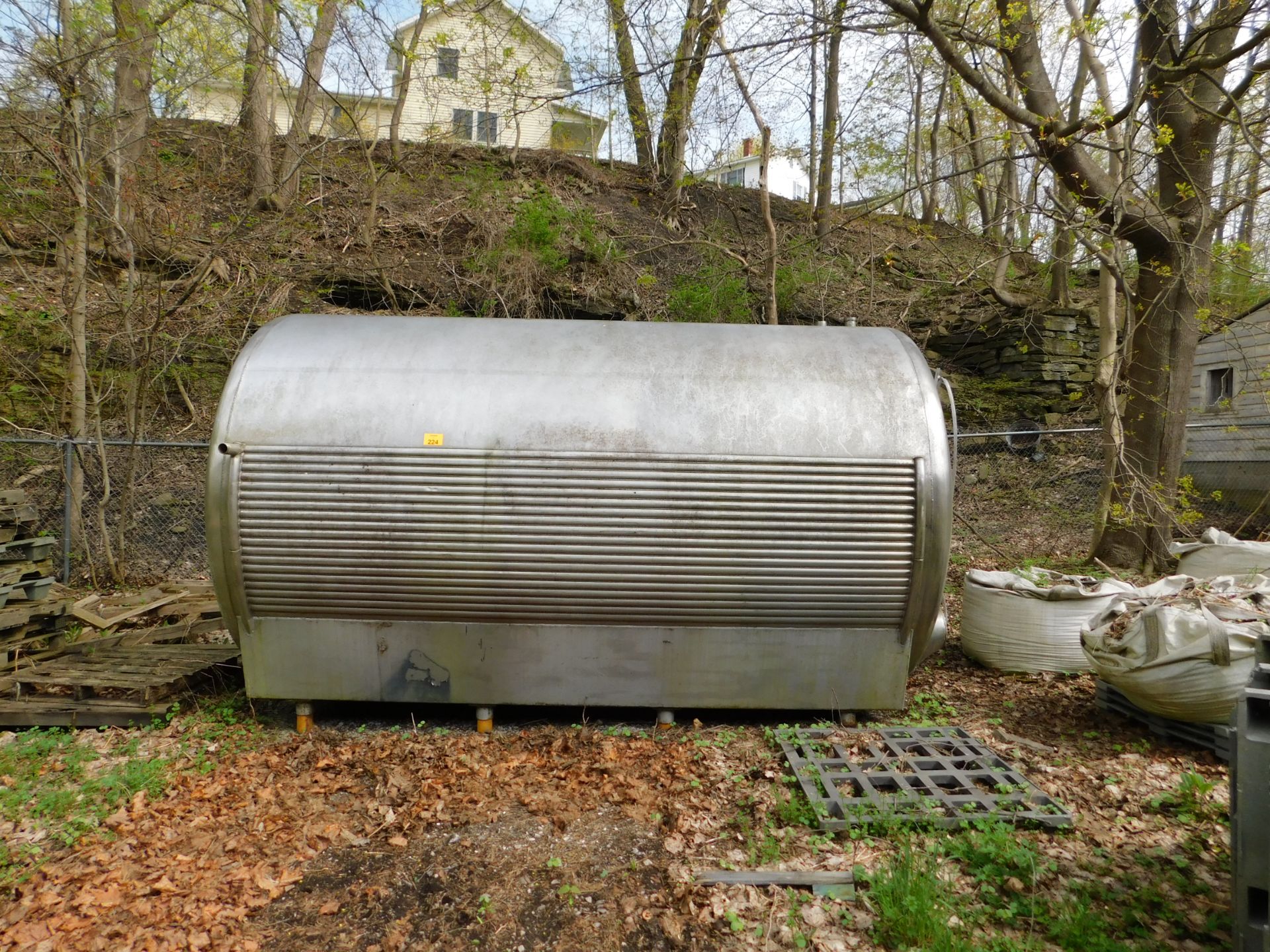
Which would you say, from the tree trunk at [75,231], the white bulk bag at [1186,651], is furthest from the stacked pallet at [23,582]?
the white bulk bag at [1186,651]

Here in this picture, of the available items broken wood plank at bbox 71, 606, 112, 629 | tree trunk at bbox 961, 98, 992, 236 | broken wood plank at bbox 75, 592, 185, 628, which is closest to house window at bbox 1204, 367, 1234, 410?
tree trunk at bbox 961, 98, 992, 236

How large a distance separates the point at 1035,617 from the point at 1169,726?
120 cm

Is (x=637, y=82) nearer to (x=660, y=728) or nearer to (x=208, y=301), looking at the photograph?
(x=208, y=301)

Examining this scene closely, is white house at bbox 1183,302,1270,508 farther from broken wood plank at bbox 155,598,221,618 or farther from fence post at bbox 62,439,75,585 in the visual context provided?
fence post at bbox 62,439,75,585

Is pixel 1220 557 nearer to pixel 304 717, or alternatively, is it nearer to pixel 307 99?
pixel 304 717

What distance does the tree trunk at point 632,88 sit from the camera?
911cm

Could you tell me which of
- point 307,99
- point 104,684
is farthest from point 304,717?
point 307,99

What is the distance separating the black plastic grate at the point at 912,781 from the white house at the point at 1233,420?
10.1 metres

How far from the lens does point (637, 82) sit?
13.9 m

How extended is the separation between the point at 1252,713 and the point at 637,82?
1413cm

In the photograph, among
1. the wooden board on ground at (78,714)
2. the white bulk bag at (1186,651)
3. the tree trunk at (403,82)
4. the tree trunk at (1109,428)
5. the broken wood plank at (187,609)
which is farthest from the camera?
Result: the tree trunk at (403,82)

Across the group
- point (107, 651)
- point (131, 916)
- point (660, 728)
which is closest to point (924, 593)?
point (660, 728)

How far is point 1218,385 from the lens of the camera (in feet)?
45.6

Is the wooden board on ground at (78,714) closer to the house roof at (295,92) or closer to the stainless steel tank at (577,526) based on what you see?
the stainless steel tank at (577,526)
